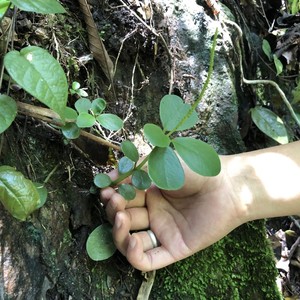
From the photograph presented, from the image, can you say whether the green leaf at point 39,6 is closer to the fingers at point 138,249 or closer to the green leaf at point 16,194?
the green leaf at point 16,194

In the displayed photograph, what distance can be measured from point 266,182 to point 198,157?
0.43m

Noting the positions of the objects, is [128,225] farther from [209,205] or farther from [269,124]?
[269,124]

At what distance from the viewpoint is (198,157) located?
858 millimetres

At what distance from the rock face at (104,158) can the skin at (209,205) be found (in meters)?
0.10

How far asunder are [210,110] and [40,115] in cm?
72

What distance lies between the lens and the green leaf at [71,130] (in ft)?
3.04

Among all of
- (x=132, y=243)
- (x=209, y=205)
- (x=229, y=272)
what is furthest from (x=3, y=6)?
(x=229, y=272)

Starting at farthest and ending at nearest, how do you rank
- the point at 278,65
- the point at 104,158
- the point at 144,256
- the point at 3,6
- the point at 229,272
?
the point at 278,65 < the point at 229,272 < the point at 104,158 < the point at 144,256 < the point at 3,6

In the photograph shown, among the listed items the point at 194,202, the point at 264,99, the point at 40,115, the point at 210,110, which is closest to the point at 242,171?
the point at 194,202

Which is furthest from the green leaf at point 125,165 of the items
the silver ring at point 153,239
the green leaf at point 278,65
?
the green leaf at point 278,65

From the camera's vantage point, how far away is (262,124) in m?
1.57

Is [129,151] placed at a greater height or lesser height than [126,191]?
greater

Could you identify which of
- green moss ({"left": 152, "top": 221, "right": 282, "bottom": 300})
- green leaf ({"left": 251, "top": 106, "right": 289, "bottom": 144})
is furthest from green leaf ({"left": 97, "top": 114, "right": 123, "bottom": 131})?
green leaf ({"left": 251, "top": 106, "right": 289, "bottom": 144})

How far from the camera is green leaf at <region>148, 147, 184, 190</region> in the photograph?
2.74 ft
